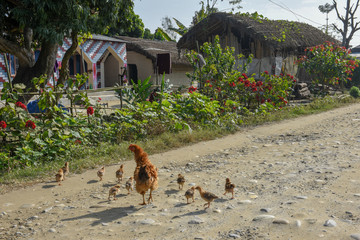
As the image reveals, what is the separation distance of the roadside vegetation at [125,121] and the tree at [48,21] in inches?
49.1

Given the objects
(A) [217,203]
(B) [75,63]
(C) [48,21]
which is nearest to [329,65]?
(C) [48,21]

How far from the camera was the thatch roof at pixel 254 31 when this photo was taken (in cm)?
1727

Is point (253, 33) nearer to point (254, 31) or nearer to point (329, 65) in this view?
point (254, 31)

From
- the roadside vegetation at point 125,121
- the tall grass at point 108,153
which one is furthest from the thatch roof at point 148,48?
the tall grass at point 108,153

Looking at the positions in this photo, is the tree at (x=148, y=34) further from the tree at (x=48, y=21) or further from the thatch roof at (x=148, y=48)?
the tree at (x=48, y=21)

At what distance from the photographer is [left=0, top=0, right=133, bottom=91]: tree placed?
8016mm

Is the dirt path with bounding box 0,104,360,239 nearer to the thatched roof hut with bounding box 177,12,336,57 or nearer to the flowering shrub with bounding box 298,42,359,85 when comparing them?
the flowering shrub with bounding box 298,42,359,85

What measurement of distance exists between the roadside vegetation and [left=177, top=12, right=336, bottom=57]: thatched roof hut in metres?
5.71

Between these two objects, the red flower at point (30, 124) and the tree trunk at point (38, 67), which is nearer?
the red flower at point (30, 124)

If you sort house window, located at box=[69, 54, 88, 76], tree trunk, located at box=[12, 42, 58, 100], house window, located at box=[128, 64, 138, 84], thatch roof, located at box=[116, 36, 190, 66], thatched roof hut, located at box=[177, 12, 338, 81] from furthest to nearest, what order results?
1. house window, located at box=[128, 64, 138, 84]
2. thatch roof, located at box=[116, 36, 190, 66]
3. house window, located at box=[69, 54, 88, 76]
4. thatched roof hut, located at box=[177, 12, 338, 81]
5. tree trunk, located at box=[12, 42, 58, 100]

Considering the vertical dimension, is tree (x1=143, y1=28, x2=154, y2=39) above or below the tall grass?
above

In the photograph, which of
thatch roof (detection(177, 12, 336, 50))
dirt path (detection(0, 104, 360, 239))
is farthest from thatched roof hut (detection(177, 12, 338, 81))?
dirt path (detection(0, 104, 360, 239))

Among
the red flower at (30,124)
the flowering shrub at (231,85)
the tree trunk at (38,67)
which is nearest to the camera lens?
the red flower at (30,124)

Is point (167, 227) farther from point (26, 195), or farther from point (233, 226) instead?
point (26, 195)
